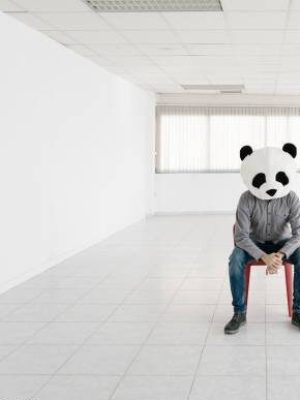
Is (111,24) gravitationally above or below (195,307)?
above

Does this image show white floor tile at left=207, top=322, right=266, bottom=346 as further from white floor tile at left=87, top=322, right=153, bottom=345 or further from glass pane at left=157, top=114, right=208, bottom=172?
glass pane at left=157, top=114, right=208, bottom=172

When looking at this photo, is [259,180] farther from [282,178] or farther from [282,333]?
[282,333]

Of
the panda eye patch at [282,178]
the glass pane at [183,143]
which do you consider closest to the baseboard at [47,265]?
the panda eye patch at [282,178]

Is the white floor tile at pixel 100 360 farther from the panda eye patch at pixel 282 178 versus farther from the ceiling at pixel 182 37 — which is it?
the ceiling at pixel 182 37

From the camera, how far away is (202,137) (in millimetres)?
13891

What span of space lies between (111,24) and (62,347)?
→ 3.31m

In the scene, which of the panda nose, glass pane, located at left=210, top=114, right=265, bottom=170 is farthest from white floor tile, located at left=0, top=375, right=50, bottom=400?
glass pane, located at left=210, top=114, right=265, bottom=170

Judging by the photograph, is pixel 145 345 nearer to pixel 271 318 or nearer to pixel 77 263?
pixel 271 318

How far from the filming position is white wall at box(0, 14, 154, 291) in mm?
6070

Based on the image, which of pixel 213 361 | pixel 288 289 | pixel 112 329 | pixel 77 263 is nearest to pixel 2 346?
pixel 112 329

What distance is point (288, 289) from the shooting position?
503 cm

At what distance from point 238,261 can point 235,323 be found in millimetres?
429

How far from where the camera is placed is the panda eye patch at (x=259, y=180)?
15.4 feet

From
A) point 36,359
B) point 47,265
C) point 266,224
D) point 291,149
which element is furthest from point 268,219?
point 47,265
